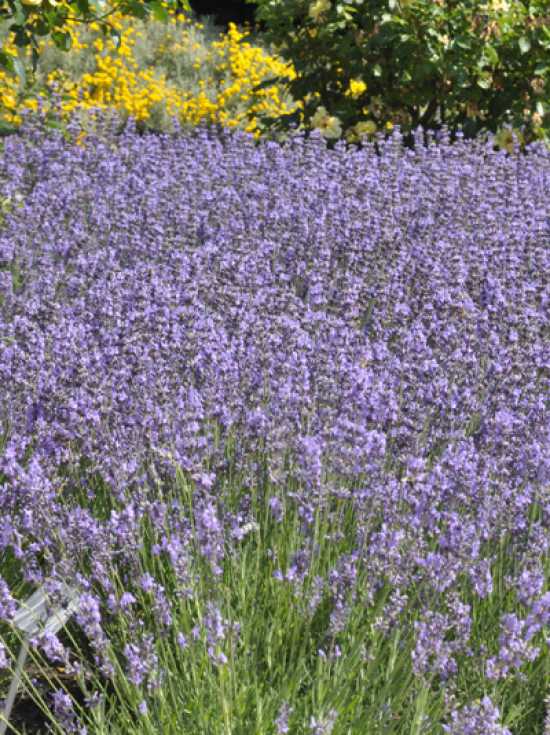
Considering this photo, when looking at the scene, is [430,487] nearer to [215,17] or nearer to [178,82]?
[178,82]

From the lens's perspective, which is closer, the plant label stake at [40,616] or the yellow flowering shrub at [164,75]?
the plant label stake at [40,616]

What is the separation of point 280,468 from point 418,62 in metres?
5.21

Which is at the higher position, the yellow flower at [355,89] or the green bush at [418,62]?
the green bush at [418,62]

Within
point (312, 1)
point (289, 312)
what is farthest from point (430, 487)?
point (312, 1)

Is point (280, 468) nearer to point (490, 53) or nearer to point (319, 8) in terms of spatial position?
point (490, 53)

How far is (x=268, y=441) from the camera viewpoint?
108 inches

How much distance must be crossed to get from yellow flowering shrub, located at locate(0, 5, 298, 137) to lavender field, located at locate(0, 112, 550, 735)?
4025mm

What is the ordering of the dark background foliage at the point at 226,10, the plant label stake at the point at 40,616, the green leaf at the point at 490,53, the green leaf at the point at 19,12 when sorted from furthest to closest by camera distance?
the dark background foliage at the point at 226,10, the green leaf at the point at 490,53, the green leaf at the point at 19,12, the plant label stake at the point at 40,616

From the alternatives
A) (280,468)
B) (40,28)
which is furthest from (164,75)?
(280,468)

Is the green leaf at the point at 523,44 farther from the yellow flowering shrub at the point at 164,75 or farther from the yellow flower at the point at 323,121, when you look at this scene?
the yellow flowering shrub at the point at 164,75

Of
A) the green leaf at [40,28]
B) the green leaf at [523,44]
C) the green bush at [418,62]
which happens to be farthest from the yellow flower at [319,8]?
the green leaf at [40,28]

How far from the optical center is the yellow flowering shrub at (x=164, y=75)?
9555 mm

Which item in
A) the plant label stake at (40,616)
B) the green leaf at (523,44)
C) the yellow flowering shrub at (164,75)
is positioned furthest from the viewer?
the yellow flowering shrub at (164,75)

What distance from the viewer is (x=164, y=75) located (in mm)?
10844
